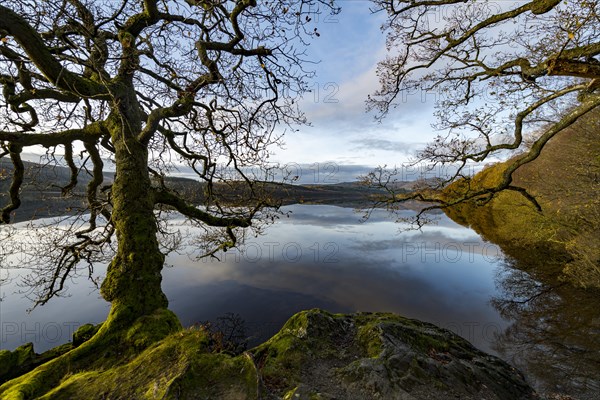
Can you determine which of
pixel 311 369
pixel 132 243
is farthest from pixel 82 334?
pixel 311 369

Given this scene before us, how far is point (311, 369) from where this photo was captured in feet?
16.4

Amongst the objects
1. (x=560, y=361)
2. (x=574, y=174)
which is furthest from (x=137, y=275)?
(x=574, y=174)

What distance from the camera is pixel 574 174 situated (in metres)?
12.6

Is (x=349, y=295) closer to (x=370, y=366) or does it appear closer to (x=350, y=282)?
(x=350, y=282)

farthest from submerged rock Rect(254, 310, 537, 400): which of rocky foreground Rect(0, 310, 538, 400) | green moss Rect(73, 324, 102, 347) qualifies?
green moss Rect(73, 324, 102, 347)

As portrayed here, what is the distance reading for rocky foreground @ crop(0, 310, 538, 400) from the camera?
132 inches

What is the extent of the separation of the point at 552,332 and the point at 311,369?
12.8 m

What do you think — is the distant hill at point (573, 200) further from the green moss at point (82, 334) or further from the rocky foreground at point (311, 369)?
the green moss at point (82, 334)

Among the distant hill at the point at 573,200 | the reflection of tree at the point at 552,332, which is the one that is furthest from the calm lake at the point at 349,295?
the distant hill at the point at 573,200

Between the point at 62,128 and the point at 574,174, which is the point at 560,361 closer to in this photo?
the point at 574,174

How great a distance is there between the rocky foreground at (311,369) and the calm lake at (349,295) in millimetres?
5414

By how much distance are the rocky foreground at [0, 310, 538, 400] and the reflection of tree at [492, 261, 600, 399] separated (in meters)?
3.82

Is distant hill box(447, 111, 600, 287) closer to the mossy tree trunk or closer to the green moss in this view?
the mossy tree trunk

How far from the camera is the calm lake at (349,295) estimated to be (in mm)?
11773
